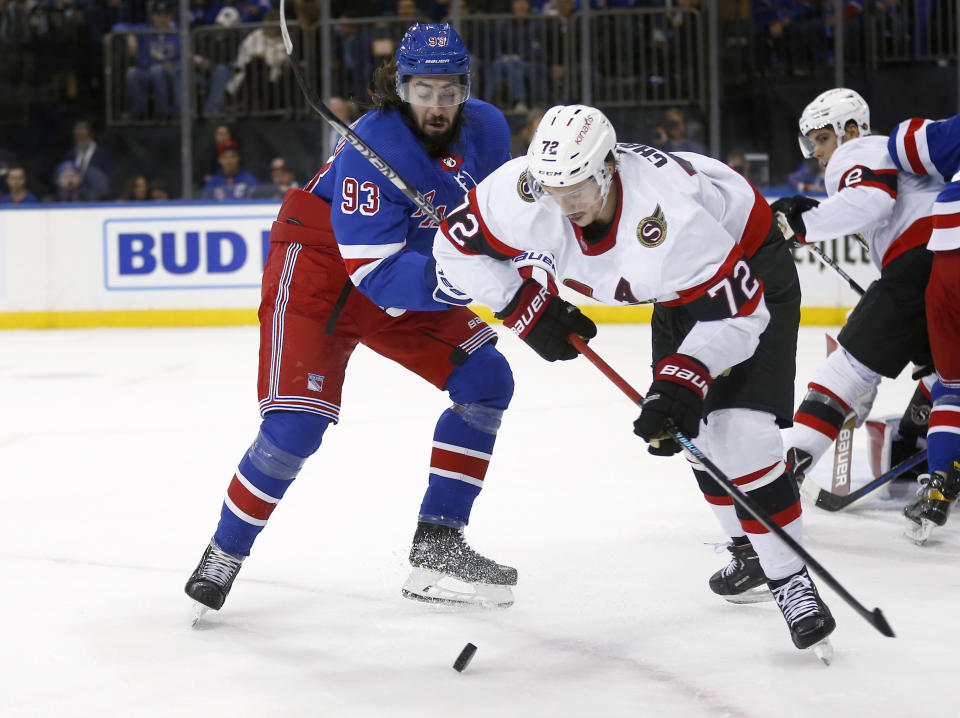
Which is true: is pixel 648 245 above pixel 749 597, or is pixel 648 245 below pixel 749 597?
above

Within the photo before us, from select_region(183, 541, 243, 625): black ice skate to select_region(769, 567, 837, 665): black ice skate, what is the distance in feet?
3.35

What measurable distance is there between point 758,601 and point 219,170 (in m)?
6.53

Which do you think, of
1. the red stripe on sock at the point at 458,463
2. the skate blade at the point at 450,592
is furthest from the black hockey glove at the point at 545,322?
the skate blade at the point at 450,592

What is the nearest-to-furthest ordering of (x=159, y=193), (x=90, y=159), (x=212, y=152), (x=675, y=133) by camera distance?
(x=675, y=133)
(x=159, y=193)
(x=212, y=152)
(x=90, y=159)

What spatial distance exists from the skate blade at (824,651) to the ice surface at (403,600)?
0.13 feet

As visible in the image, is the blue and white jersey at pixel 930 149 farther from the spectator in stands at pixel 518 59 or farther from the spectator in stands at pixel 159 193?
the spectator in stands at pixel 159 193

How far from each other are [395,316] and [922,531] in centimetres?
134

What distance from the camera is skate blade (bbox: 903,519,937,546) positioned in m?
2.90

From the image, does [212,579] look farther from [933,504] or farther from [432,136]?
[933,504]

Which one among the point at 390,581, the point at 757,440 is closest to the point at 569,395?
the point at 390,581

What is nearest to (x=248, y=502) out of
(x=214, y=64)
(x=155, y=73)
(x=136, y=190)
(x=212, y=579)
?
(x=212, y=579)

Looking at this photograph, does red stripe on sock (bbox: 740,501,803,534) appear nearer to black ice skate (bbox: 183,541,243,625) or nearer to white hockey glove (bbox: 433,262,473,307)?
white hockey glove (bbox: 433,262,473,307)

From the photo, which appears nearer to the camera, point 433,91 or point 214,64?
point 433,91

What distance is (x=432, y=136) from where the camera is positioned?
2479mm
